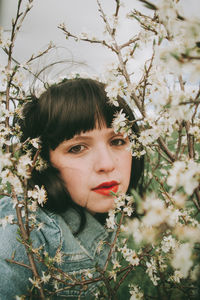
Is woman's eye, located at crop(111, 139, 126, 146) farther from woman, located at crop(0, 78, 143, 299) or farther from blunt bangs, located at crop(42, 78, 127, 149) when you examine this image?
blunt bangs, located at crop(42, 78, 127, 149)

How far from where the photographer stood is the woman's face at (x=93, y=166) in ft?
5.59

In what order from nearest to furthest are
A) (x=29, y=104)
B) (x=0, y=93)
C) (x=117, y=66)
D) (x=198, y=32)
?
A: (x=198, y=32)
(x=117, y=66)
(x=0, y=93)
(x=29, y=104)

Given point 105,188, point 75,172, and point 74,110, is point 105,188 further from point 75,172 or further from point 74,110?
point 74,110

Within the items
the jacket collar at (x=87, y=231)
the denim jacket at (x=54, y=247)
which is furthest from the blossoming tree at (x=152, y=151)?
the jacket collar at (x=87, y=231)

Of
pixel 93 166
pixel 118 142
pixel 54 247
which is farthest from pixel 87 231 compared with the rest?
pixel 118 142

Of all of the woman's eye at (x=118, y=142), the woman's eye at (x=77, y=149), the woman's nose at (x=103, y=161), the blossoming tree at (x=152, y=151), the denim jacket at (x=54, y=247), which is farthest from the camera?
the woman's eye at (x=118, y=142)

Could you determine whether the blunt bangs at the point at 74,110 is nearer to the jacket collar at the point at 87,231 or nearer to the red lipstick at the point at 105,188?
the red lipstick at the point at 105,188

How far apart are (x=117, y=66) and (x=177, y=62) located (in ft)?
3.84

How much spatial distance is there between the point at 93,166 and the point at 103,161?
0.32ft

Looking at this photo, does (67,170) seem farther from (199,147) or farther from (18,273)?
(199,147)

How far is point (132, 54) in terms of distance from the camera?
1.75 metres

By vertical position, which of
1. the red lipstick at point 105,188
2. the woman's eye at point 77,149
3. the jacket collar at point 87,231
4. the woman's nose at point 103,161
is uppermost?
the woman's eye at point 77,149

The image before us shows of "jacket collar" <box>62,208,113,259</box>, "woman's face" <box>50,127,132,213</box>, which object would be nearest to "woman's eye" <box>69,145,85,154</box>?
"woman's face" <box>50,127,132,213</box>

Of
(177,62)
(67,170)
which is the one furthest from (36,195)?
(177,62)
